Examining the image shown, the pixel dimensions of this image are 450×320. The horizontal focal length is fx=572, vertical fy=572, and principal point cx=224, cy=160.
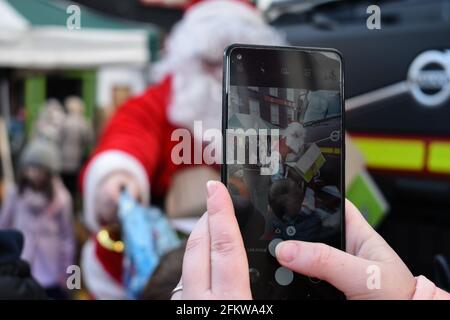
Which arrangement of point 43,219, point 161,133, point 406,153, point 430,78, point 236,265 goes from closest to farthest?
point 236,265 < point 430,78 < point 406,153 < point 161,133 < point 43,219

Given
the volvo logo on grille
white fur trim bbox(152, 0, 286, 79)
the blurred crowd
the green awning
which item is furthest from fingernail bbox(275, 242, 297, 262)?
the green awning

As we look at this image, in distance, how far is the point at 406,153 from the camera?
4.01 ft

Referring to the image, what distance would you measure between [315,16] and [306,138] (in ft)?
3.13

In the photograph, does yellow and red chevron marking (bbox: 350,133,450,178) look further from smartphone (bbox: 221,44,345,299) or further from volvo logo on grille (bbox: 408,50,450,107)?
smartphone (bbox: 221,44,345,299)

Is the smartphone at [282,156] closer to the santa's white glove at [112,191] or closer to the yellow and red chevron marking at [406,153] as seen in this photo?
the yellow and red chevron marking at [406,153]

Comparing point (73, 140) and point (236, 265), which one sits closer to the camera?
point (236, 265)

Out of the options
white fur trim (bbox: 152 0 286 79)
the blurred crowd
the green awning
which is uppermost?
the green awning

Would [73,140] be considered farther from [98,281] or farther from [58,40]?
[98,281]

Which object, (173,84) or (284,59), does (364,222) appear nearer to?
(284,59)

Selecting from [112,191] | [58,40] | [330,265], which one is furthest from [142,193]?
[58,40]

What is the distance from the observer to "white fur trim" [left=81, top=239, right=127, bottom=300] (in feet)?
4.30

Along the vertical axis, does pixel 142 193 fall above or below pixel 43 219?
above

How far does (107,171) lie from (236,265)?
1.15 m
